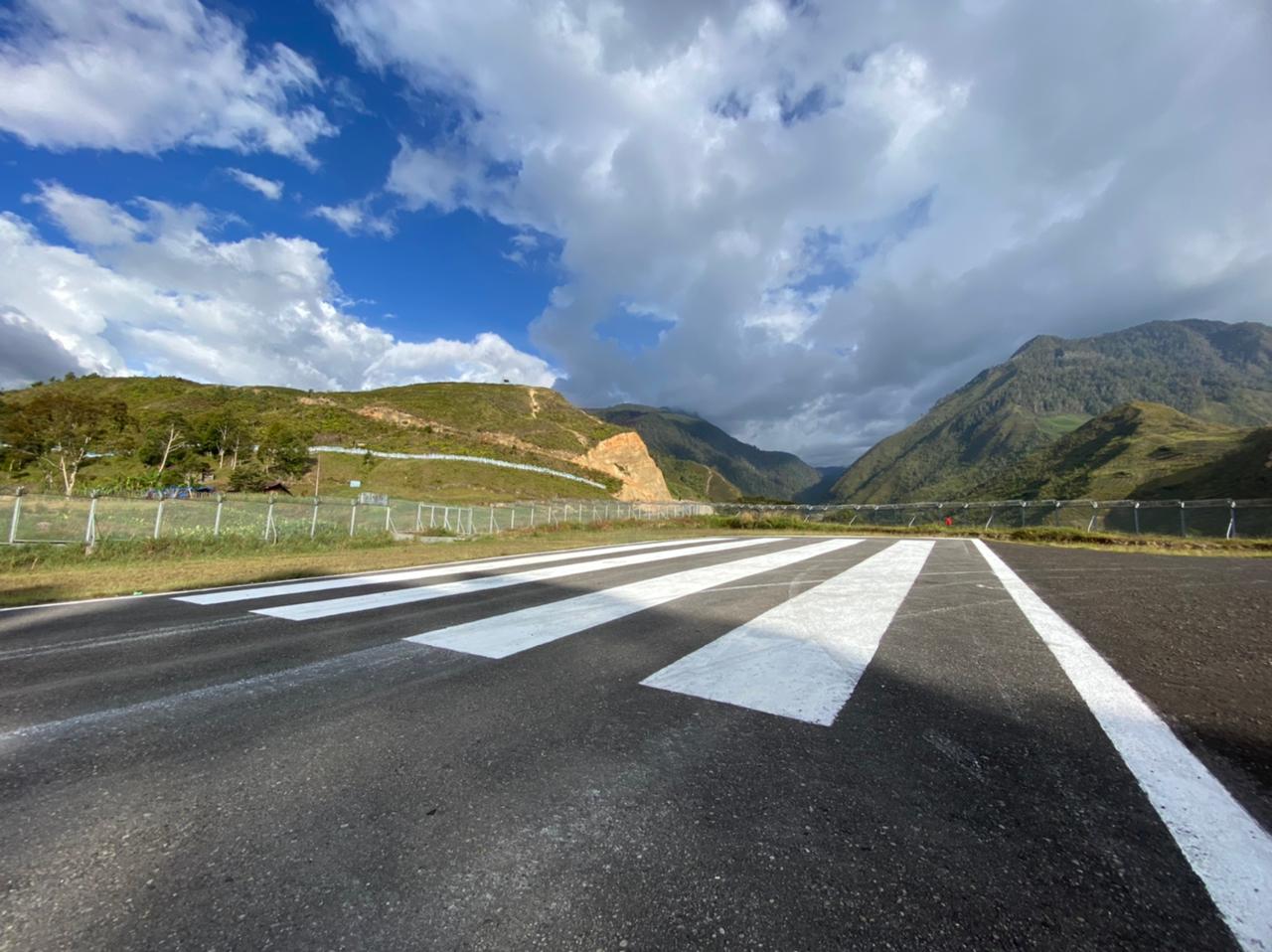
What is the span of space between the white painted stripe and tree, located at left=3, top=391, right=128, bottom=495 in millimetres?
56904

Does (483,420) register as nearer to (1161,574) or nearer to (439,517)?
(439,517)

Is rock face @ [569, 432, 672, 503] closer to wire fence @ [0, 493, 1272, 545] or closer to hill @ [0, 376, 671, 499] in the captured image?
hill @ [0, 376, 671, 499]

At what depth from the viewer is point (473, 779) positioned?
1872 mm

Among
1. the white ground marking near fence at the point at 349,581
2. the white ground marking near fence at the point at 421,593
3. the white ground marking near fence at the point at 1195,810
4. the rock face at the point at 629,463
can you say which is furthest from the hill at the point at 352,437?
the white ground marking near fence at the point at 1195,810

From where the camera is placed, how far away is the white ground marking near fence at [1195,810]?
1.27 metres

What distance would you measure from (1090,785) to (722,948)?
5.21 ft

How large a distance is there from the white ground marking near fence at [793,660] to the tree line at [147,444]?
55.2 metres

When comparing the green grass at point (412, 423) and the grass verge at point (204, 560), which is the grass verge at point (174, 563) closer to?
the grass verge at point (204, 560)

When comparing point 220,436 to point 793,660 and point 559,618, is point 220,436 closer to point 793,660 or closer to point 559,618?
point 559,618

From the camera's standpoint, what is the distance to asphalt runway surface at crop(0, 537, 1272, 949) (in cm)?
125

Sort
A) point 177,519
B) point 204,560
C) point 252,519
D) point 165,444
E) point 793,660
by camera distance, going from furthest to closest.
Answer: point 165,444 < point 252,519 < point 177,519 < point 204,560 < point 793,660

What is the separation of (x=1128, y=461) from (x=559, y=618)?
86.2 m

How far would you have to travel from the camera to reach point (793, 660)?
10.5 feet

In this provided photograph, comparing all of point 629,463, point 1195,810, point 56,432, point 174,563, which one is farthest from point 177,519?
point 629,463
